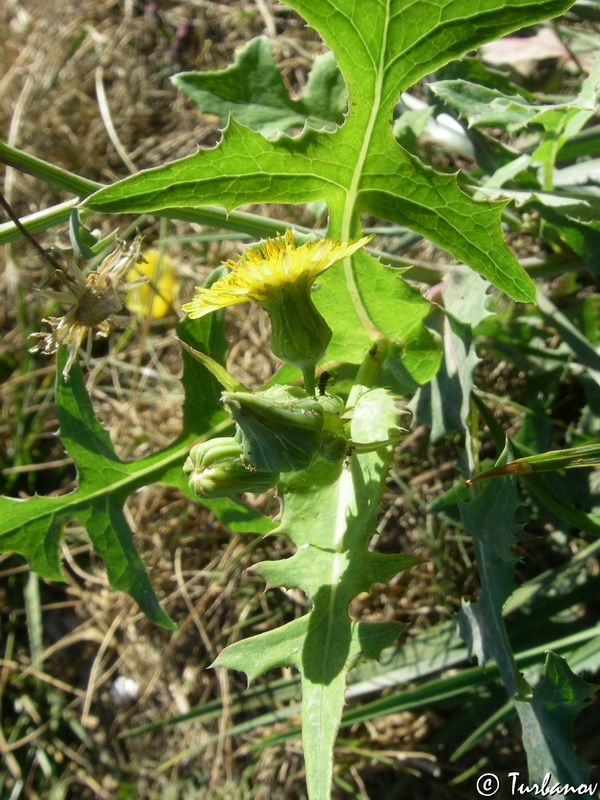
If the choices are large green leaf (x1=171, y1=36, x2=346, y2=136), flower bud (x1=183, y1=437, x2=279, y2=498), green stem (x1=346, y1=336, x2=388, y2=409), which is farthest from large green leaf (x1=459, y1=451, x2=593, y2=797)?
large green leaf (x1=171, y1=36, x2=346, y2=136)

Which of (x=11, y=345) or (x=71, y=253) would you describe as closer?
(x=71, y=253)

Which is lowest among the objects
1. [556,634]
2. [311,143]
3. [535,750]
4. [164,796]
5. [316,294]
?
[164,796]

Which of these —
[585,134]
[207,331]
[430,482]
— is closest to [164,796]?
[430,482]

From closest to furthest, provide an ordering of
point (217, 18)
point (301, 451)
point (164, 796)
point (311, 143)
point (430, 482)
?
point (301, 451) → point (311, 143) → point (430, 482) → point (164, 796) → point (217, 18)

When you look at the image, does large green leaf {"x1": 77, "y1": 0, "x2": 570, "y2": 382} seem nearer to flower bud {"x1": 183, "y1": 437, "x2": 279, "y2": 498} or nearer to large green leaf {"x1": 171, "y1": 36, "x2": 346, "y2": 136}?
flower bud {"x1": 183, "y1": 437, "x2": 279, "y2": 498}

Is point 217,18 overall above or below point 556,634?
above

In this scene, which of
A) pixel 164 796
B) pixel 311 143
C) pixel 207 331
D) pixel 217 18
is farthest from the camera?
pixel 217 18

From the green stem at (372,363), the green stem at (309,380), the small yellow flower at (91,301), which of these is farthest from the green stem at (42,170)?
the green stem at (372,363)

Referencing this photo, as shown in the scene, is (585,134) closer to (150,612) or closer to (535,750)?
(535,750)
